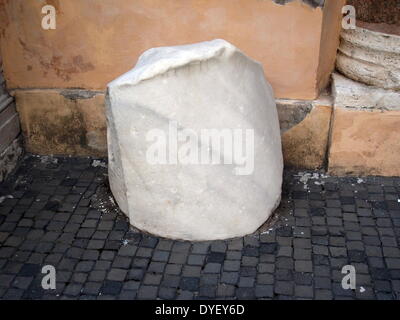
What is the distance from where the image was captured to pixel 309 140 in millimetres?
4613

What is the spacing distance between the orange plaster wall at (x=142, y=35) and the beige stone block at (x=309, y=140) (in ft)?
0.63

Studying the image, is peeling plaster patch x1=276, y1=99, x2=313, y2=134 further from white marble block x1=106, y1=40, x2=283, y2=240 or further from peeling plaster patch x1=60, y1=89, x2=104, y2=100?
peeling plaster patch x1=60, y1=89, x2=104, y2=100

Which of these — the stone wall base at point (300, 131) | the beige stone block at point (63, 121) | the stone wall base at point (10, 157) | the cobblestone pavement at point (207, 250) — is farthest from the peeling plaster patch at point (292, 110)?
the stone wall base at point (10, 157)

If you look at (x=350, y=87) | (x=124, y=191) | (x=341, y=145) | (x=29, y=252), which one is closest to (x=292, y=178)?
(x=341, y=145)

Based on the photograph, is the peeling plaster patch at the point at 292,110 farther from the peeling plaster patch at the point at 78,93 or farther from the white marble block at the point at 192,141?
the peeling plaster patch at the point at 78,93

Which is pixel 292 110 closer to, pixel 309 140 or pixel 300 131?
pixel 300 131

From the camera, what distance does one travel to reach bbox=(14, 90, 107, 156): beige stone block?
4727mm

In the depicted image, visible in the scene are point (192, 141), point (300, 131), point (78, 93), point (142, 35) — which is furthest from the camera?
point (78, 93)

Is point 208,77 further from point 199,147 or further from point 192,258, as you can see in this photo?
point 192,258

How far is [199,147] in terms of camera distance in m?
3.70

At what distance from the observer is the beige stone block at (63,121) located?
4727mm

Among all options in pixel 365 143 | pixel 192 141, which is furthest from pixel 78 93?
pixel 365 143

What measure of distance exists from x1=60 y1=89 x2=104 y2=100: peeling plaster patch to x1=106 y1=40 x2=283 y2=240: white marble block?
91cm

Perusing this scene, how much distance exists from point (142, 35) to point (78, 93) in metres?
0.79
